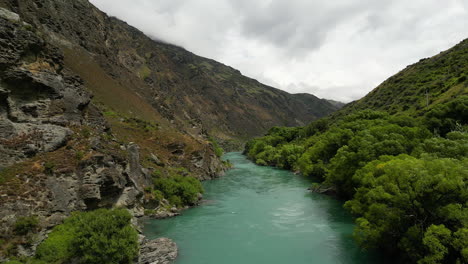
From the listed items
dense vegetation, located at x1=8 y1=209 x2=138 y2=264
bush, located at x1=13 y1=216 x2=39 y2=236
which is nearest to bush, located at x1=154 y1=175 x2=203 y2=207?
dense vegetation, located at x1=8 y1=209 x2=138 y2=264

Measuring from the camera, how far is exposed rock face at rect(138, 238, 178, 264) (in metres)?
24.0

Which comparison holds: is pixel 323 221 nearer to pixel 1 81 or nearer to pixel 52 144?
pixel 52 144

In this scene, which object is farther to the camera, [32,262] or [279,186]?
[279,186]

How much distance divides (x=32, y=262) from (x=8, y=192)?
6483 millimetres

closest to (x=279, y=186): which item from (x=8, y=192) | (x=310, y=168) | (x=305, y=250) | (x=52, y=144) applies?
(x=310, y=168)

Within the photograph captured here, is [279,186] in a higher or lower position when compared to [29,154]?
lower

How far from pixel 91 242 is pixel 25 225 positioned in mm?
5140

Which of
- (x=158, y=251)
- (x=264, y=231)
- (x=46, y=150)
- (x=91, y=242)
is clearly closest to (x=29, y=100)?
(x=46, y=150)

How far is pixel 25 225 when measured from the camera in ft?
67.8

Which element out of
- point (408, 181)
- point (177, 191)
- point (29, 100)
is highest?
point (29, 100)

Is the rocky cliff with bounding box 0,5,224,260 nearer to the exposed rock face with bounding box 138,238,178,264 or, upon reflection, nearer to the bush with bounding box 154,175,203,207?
the bush with bounding box 154,175,203,207

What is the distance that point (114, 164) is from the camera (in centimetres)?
3288

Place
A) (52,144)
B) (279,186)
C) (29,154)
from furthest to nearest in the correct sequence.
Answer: (279,186) → (52,144) → (29,154)

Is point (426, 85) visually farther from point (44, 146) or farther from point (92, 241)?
point (44, 146)
